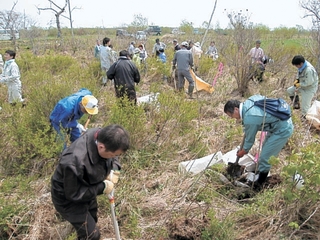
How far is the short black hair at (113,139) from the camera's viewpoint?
175 cm

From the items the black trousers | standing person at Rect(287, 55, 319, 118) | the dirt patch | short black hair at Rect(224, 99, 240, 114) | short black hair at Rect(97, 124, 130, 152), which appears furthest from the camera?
standing person at Rect(287, 55, 319, 118)

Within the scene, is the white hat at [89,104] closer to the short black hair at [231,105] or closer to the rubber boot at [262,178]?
the short black hair at [231,105]

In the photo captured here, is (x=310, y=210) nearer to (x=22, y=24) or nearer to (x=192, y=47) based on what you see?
(x=192, y=47)

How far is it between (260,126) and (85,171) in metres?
1.94

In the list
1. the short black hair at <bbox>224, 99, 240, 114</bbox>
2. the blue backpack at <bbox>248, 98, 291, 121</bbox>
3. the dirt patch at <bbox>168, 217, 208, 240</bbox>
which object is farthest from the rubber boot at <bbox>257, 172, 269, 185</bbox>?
the dirt patch at <bbox>168, 217, 208, 240</bbox>

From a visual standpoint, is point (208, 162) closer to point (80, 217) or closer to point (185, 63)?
point (80, 217)

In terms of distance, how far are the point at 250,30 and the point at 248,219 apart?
5.21 meters

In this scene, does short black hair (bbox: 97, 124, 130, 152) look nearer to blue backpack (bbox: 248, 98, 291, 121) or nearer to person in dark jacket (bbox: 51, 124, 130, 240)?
person in dark jacket (bbox: 51, 124, 130, 240)

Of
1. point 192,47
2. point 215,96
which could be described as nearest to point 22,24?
point 192,47

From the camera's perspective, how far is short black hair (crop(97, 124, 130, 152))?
5.75 ft

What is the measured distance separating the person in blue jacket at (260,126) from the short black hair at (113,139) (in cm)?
154

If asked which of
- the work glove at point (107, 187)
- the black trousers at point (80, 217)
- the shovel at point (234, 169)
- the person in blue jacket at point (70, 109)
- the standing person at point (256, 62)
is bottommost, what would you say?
the shovel at point (234, 169)

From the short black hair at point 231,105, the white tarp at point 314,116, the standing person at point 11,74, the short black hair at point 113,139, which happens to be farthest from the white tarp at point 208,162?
the standing person at point 11,74

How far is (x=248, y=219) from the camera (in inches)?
102
